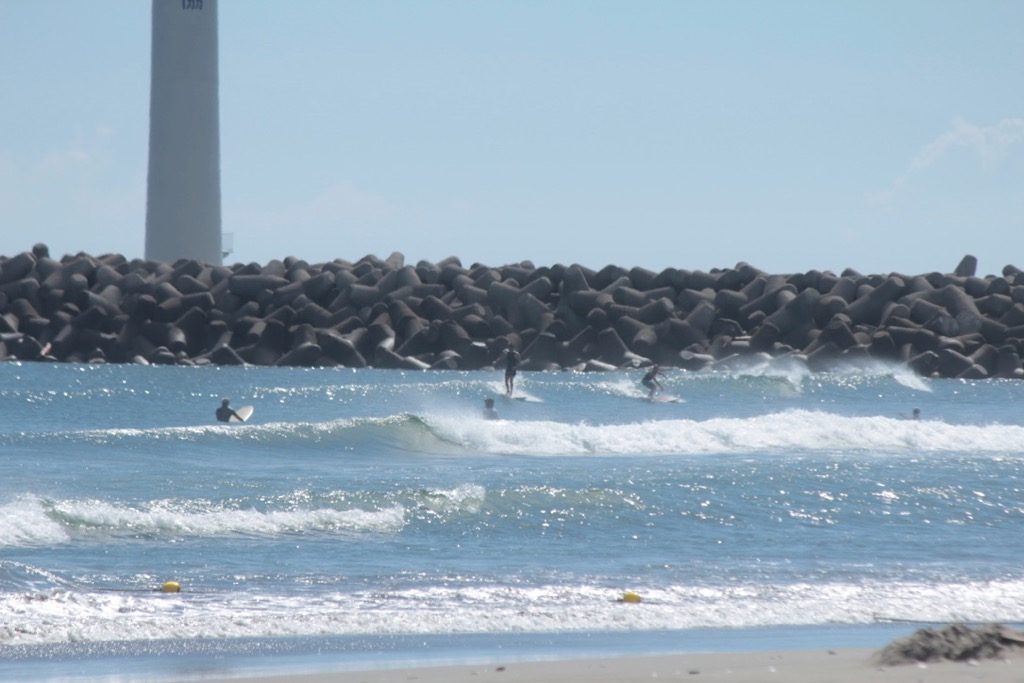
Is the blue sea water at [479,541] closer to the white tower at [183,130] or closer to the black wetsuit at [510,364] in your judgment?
the black wetsuit at [510,364]

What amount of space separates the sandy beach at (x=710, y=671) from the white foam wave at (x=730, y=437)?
13812 mm

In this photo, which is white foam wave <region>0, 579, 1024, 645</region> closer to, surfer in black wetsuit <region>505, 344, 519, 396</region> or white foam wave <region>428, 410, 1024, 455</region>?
white foam wave <region>428, 410, 1024, 455</region>

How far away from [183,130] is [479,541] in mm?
40339

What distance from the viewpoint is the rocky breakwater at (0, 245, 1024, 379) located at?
43.7m

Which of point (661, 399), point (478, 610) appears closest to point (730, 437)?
point (661, 399)

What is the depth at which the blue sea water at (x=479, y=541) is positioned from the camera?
854 cm

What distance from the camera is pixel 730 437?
23719 mm

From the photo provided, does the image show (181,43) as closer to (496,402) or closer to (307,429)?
(496,402)

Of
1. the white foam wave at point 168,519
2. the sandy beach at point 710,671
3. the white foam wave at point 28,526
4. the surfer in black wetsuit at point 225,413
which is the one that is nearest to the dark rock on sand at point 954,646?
the sandy beach at point 710,671

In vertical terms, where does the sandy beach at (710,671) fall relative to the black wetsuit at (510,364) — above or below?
above

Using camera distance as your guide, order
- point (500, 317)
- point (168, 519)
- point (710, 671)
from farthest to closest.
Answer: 1. point (500, 317)
2. point (168, 519)
3. point (710, 671)

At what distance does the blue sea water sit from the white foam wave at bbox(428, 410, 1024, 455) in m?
0.07

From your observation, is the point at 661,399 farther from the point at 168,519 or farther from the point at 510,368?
the point at 168,519

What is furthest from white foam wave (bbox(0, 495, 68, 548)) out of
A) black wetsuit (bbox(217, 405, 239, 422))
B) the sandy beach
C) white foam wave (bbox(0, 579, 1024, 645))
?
black wetsuit (bbox(217, 405, 239, 422))
